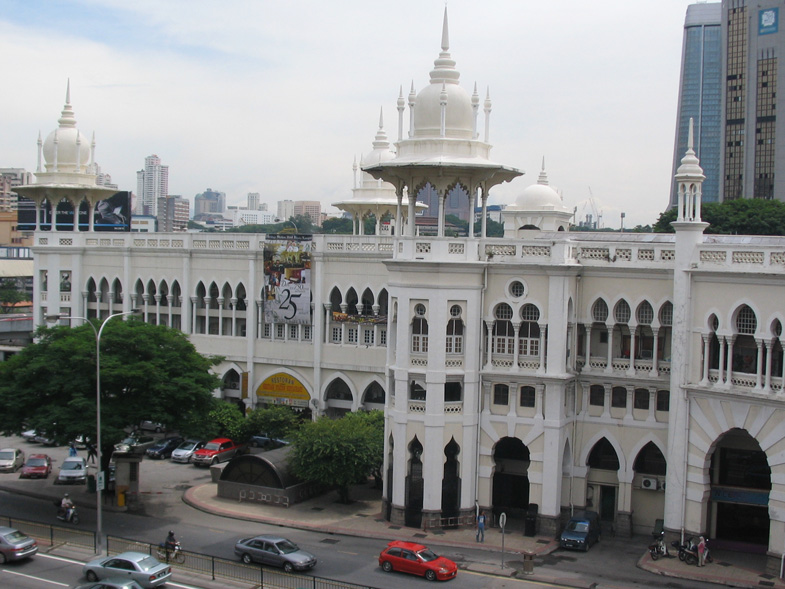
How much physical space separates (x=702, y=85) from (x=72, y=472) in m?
160

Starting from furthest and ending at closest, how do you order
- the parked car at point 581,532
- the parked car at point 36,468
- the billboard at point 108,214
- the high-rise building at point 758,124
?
the high-rise building at point 758,124
the billboard at point 108,214
the parked car at point 36,468
the parked car at point 581,532

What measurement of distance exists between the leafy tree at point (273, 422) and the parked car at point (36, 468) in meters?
10.1

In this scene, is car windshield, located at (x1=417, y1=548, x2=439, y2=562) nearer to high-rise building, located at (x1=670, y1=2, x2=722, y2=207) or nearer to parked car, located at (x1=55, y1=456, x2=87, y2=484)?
parked car, located at (x1=55, y1=456, x2=87, y2=484)

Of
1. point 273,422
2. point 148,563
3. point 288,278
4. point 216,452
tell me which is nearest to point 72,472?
point 216,452

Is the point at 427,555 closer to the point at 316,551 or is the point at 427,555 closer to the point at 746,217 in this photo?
the point at 316,551

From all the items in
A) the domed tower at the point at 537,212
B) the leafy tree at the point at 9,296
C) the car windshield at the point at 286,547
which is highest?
the domed tower at the point at 537,212

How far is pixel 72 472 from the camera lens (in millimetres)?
43906

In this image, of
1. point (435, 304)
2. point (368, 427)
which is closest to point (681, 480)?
point (435, 304)

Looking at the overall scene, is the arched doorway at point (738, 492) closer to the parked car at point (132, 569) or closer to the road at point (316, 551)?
the road at point (316, 551)

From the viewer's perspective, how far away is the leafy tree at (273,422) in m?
48.3

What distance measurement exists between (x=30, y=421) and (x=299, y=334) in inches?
675

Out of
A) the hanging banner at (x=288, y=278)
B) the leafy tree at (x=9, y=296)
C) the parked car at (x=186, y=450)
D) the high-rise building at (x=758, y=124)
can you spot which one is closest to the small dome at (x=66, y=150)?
the hanging banner at (x=288, y=278)

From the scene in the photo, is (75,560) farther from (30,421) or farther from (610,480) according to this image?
(610,480)

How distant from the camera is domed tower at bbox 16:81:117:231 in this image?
57938mm
